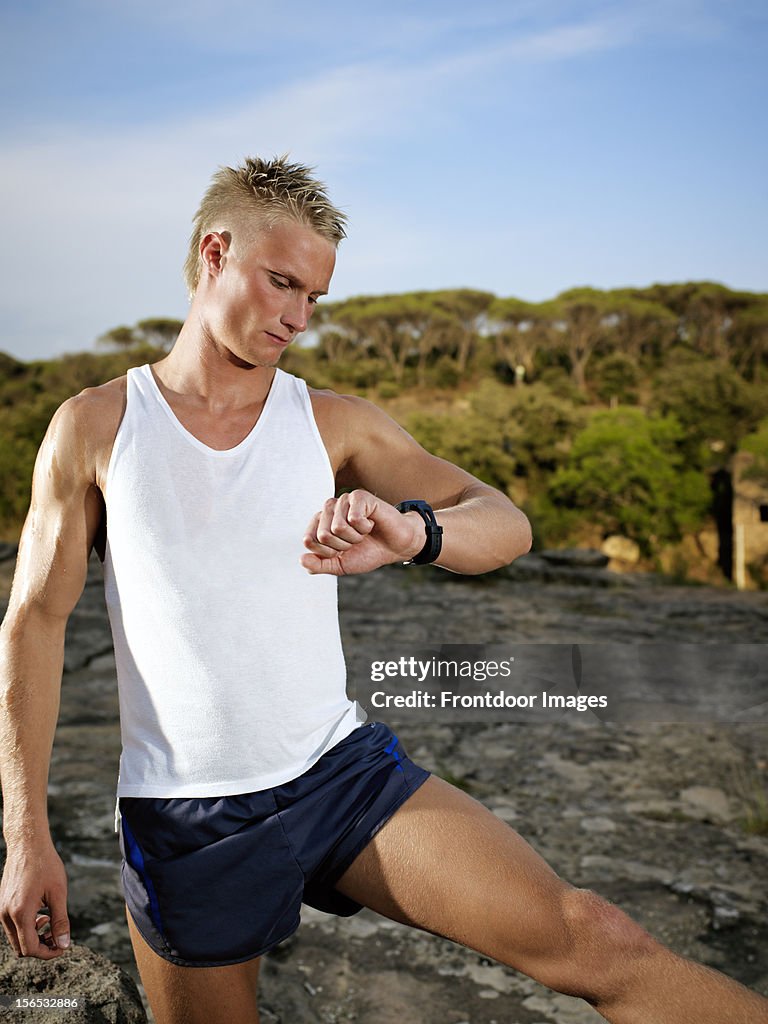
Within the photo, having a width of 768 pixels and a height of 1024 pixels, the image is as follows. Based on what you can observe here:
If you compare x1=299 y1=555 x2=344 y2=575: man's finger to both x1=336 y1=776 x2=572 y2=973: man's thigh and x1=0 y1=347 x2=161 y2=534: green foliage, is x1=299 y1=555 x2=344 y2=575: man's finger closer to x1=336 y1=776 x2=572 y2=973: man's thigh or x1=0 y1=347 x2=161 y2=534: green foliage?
x1=336 y1=776 x2=572 y2=973: man's thigh

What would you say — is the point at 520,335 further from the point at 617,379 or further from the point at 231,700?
the point at 231,700

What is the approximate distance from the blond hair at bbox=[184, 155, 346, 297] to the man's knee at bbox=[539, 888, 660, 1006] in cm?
114

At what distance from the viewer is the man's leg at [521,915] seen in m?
1.37

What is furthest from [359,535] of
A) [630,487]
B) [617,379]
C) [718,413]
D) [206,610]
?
[617,379]

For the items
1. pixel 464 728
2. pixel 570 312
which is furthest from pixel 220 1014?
pixel 570 312

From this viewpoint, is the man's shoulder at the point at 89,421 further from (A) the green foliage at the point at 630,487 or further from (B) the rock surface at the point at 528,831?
(A) the green foliage at the point at 630,487

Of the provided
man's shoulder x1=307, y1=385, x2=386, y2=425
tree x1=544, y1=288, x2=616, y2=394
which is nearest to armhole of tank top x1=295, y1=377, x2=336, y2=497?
man's shoulder x1=307, y1=385, x2=386, y2=425

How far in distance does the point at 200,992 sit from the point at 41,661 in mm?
579

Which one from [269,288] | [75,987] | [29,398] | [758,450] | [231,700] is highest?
[29,398]

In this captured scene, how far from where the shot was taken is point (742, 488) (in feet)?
74.9

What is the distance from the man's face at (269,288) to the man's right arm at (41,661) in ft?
0.89

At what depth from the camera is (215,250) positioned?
1.60 meters

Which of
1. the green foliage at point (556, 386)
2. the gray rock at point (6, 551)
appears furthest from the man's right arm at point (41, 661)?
the green foliage at point (556, 386)

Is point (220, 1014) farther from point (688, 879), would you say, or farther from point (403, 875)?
point (688, 879)
